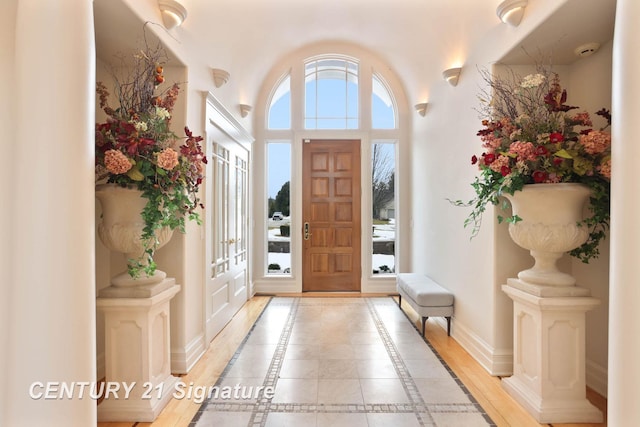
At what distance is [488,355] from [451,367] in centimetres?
31

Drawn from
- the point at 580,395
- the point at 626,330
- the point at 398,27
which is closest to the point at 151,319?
the point at 626,330

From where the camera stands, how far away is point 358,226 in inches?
220

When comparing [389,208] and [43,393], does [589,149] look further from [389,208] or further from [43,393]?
[389,208]

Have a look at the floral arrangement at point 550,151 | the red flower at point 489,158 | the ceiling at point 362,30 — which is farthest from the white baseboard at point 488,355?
the ceiling at point 362,30

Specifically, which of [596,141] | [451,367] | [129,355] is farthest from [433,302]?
[129,355]

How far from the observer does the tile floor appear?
7.32 feet

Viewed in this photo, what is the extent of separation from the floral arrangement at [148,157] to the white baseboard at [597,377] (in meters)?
3.05

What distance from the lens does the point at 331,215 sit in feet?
18.4

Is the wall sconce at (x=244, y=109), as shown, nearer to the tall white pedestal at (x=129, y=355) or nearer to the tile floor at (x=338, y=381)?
the tile floor at (x=338, y=381)

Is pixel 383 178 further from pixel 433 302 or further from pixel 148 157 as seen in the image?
pixel 148 157

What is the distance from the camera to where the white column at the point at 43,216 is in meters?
1.51

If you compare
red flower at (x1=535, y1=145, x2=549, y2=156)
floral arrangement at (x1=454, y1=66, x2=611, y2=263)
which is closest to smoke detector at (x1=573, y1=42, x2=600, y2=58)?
floral arrangement at (x1=454, y1=66, x2=611, y2=263)

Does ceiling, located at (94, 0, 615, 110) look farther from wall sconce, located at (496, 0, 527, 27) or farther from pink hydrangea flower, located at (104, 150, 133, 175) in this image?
pink hydrangea flower, located at (104, 150, 133, 175)

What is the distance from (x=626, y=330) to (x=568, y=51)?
201 cm
